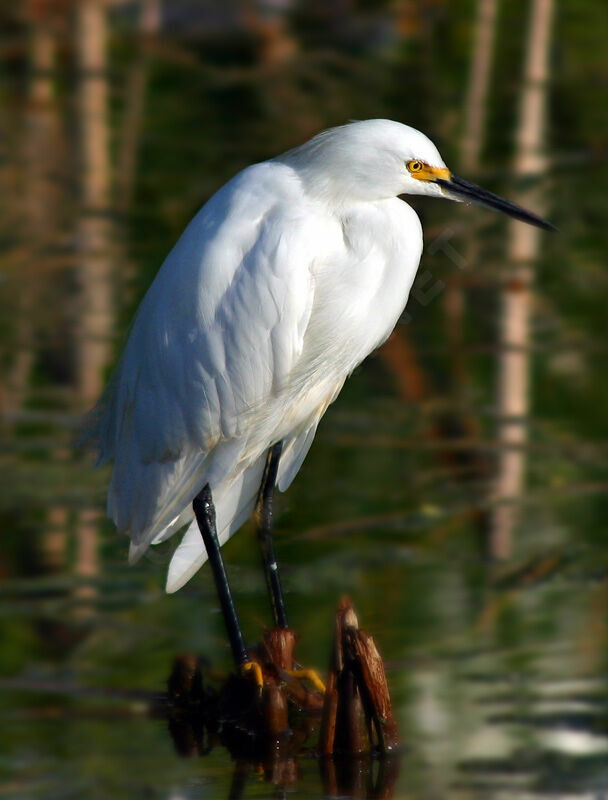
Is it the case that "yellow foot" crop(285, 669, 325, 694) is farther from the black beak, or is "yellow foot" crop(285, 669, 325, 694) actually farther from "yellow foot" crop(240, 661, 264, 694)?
the black beak

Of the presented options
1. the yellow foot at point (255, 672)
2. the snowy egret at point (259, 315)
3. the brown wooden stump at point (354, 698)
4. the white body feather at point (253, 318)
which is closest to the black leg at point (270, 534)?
the snowy egret at point (259, 315)

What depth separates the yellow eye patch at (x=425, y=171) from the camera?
3.36 metres

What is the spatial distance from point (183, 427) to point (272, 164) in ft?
2.21

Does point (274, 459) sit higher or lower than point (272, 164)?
lower

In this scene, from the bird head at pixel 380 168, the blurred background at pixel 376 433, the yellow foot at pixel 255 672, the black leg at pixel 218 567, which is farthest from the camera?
the blurred background at pixel 376 433

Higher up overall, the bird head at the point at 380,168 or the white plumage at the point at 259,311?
the bird head at the point at 380,168

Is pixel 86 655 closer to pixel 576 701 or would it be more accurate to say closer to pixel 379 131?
pixel 576 701

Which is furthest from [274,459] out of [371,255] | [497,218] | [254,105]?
[254,105]

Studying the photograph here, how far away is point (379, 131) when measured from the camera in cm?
337

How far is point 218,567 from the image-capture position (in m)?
3.63

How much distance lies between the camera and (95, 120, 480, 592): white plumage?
3.40 meters

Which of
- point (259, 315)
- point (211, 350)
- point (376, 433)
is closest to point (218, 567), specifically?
point (211, 350)

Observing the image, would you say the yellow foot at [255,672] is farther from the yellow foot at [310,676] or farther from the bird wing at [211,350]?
the bird wing at [211,350]

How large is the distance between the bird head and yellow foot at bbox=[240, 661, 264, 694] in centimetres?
109
